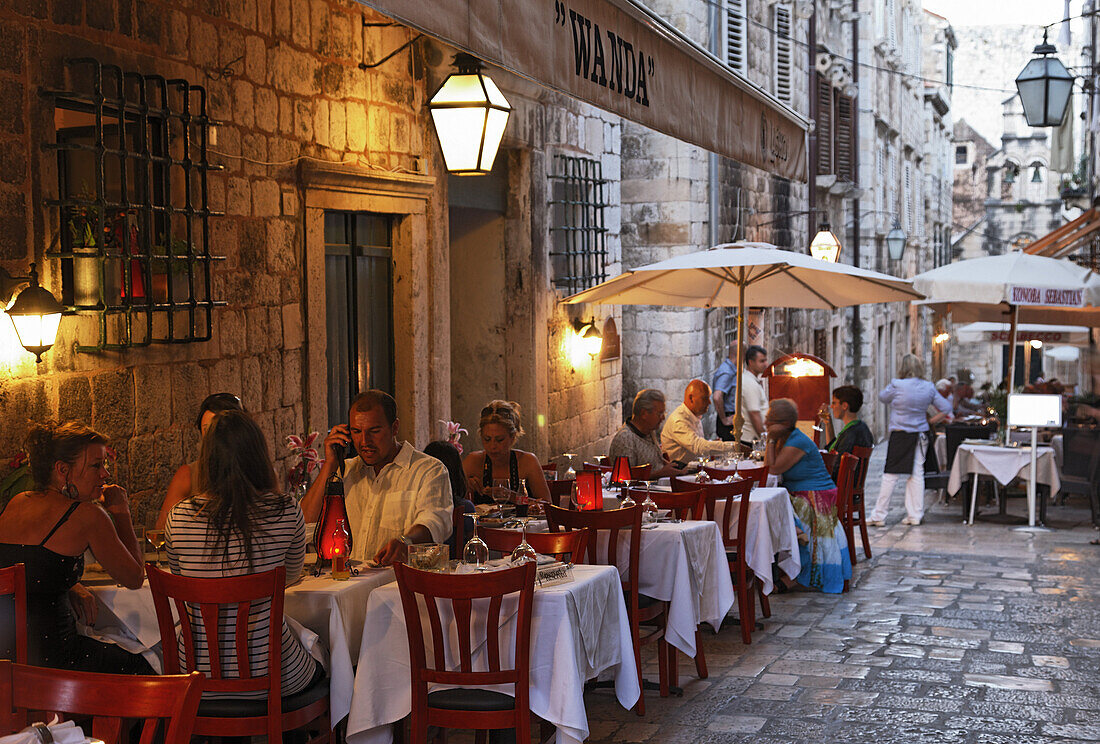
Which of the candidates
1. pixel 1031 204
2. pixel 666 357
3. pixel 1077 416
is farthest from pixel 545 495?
pixel 1031 204

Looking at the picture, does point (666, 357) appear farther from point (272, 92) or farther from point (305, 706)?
point (305, 706)

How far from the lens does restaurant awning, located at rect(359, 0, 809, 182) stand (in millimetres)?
3723

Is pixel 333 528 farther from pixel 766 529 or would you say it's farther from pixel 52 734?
pixel 766 529

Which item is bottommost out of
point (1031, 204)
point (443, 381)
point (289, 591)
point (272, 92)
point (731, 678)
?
point (731, 678)

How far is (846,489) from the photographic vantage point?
9.13 m

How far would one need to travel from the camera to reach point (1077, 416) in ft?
43.0

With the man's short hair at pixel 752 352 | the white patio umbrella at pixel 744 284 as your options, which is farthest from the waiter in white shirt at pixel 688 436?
the man's short hair at pixel 752 352

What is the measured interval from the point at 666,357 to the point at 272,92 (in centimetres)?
771

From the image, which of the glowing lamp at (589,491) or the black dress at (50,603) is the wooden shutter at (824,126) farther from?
the black dress at (50,603)

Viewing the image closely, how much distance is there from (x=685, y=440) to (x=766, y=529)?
1.85 metres

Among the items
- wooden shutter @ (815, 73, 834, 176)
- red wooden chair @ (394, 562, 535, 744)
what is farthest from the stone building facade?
wooden shutter @ (815, 73, 834, 176)

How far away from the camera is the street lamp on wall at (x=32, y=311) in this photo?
4457 millimetres

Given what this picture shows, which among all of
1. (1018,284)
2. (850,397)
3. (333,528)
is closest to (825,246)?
(1018,284)

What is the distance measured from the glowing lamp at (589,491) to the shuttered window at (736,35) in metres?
9.67
